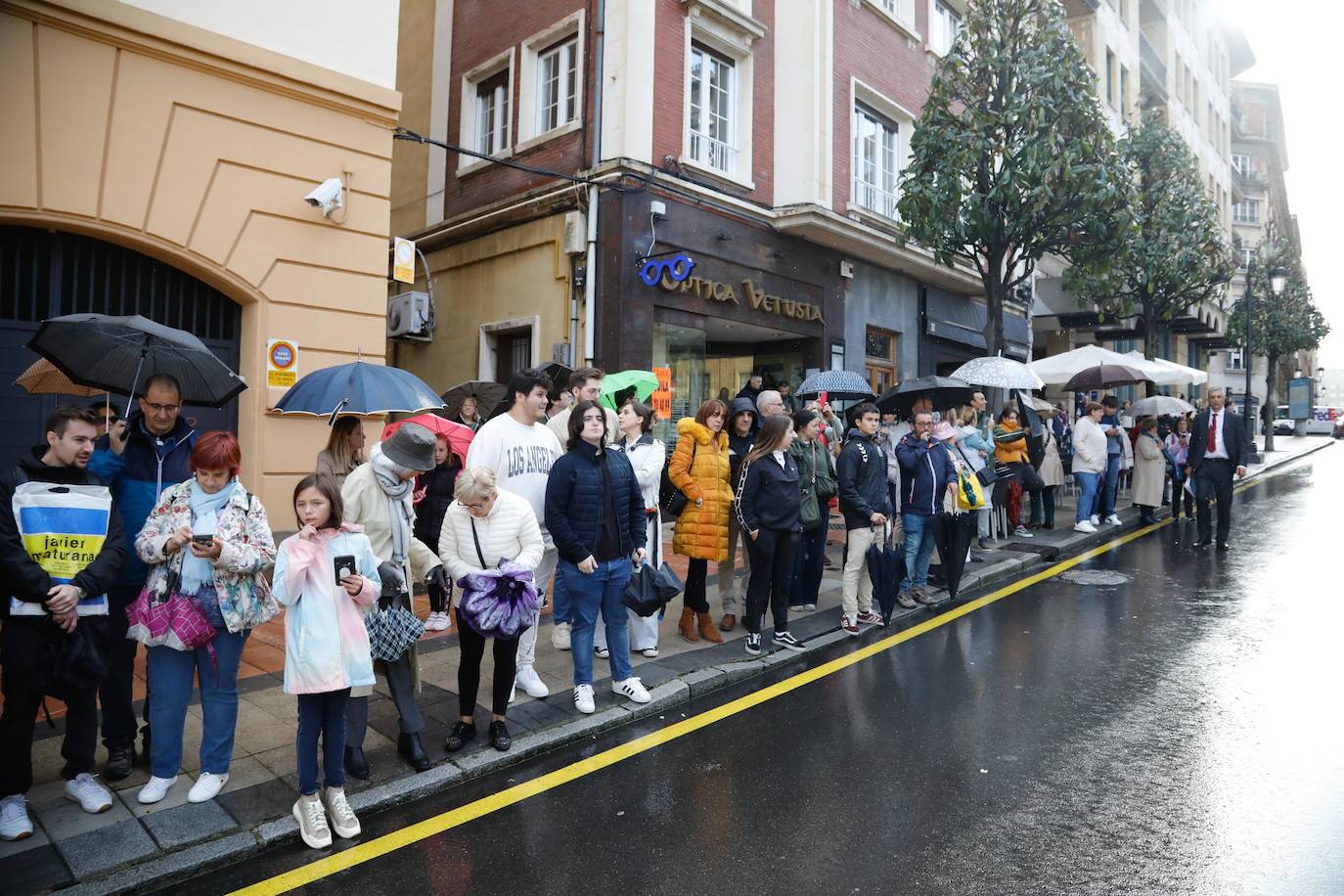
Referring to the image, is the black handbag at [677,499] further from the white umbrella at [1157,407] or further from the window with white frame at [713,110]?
the white umbrella at [1157,407]

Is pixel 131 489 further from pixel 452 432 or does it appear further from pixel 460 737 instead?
pixel 452 432

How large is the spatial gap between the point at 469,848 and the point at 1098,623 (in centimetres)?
584

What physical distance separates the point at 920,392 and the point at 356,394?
592 centimetres

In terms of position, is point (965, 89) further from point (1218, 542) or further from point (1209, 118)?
point (1209, 118)

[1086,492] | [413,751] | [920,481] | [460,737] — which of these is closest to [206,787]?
[413,751]

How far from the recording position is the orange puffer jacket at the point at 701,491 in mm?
6395

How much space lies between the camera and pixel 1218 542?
11.0 m

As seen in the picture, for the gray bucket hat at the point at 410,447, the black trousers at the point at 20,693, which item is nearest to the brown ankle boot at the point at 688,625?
the gray bucket hat at the point at 410,447

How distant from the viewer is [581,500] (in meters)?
4.89

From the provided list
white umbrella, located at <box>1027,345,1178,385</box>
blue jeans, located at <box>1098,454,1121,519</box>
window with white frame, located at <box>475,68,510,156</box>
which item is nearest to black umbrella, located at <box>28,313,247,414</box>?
window with white frame, located at <box>475,68,510,156</box>

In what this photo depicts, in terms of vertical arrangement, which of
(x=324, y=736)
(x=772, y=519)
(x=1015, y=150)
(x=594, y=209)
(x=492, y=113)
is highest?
(x=492, y=113)

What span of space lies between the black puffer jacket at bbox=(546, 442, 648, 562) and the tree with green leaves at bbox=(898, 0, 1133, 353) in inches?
348

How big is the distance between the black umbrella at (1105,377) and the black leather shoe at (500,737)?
41.1ft

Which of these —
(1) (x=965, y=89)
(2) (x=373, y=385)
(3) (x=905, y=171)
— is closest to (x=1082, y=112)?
(1) (x=965, y=89)
